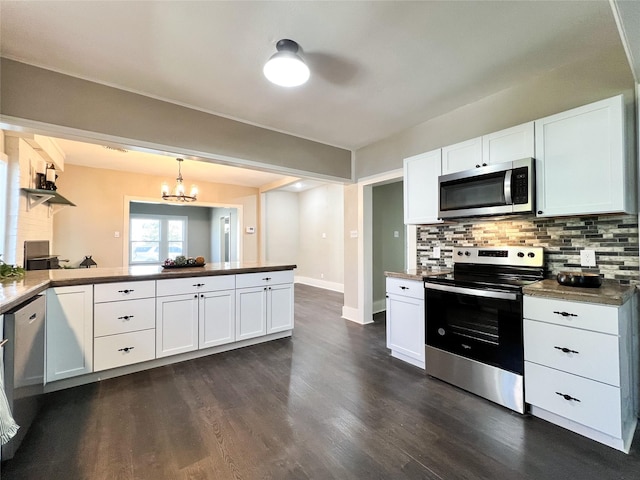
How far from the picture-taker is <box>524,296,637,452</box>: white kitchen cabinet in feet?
5.12

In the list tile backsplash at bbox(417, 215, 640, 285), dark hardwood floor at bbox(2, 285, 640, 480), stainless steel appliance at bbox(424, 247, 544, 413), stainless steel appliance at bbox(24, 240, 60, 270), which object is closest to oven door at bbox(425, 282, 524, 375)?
stainless steel appliance at bbox(424, 247, 544, 413)

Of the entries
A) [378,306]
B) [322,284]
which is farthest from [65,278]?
[322,284]

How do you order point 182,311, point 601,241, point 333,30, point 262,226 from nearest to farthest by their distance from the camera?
point 333,30 < point 601,241 < point 182,311 < point 262,226

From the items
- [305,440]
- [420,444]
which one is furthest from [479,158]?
[305,440]

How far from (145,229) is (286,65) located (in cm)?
891

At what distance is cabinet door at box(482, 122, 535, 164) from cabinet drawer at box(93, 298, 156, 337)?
10.7ft

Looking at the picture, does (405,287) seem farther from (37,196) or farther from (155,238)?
(155,238)

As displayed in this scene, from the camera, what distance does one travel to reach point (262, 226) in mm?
7387

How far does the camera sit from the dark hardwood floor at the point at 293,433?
4.77 ft

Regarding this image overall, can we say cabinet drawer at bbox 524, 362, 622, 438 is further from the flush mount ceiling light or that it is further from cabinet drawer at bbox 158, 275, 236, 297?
cabinet drawer at bbox 158, 275, 236, 297

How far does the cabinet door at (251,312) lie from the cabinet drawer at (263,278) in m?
0.06

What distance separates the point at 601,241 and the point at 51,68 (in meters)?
4.44

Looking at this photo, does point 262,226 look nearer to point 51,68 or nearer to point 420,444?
point 51,68

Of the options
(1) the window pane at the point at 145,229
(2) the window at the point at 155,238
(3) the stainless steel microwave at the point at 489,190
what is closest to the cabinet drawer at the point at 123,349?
(3) the stainless steel microwave at the point at 489,190
